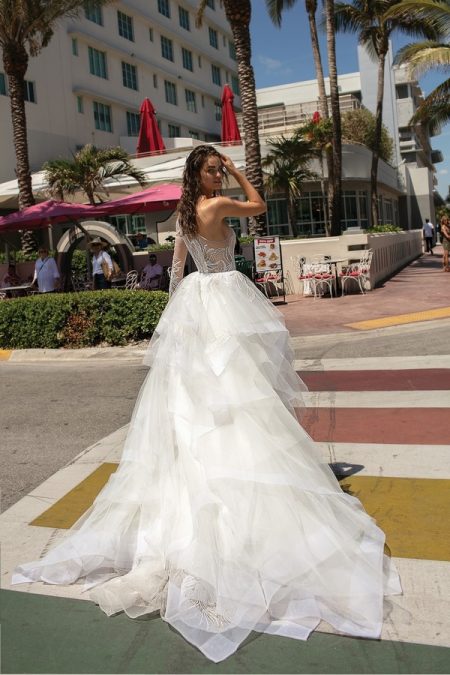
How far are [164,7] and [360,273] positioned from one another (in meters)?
34.6

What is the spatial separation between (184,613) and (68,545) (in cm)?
88

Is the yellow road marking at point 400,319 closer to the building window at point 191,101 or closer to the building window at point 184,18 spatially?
the building window at point 191,101

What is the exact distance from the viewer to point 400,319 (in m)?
12.0

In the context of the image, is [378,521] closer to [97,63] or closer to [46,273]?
[46,273]

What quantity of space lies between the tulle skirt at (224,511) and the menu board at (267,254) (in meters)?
11.7

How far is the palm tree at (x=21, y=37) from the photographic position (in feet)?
60.6

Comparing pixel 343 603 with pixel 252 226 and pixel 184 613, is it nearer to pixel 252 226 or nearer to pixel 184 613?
pixel 184 613

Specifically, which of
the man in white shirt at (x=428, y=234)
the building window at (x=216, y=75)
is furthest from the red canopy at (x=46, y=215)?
the building window at (x=216, y=75)

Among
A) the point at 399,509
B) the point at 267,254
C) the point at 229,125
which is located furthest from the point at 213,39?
the point at 399,509

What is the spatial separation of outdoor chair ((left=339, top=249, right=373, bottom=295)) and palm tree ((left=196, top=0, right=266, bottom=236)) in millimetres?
2643

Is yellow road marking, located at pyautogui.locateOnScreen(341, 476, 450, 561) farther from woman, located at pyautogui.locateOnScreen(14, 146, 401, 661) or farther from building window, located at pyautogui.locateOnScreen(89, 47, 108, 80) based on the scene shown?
building window, located at pyautogui.locateOnScreen(89, 47, 108, 80)

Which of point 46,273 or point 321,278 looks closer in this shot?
point 46,273

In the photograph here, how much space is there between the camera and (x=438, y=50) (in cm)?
1995

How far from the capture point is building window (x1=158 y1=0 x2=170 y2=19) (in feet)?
142
